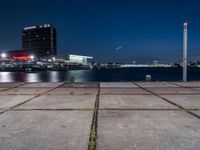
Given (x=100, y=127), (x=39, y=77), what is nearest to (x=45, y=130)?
(x=100, y=127)

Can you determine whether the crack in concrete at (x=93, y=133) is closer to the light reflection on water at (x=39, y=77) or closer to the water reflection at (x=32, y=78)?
the light reflection on water at (x=39, y=77)

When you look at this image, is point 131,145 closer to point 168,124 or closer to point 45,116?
point 168,124

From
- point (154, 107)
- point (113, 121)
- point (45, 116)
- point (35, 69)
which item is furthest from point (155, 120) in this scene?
point (35, 69)

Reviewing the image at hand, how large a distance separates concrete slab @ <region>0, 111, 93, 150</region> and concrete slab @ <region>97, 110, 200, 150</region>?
0.41m

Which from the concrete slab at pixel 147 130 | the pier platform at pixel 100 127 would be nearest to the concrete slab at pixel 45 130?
the pier platform at pixel 100 127

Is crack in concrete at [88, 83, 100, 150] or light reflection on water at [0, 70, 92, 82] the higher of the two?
crack in concrete at [88, 83, 100, 150]

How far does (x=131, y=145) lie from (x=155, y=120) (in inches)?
76.5

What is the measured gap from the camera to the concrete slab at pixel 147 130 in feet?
13.4

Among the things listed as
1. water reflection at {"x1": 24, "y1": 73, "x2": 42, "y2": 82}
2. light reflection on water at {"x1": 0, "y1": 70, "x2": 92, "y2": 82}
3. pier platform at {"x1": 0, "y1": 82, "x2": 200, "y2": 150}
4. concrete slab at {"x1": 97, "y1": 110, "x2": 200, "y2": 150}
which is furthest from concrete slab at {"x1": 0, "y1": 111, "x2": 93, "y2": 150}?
water reflection at {"x1": 24, "y1": 73, "x2": 42, "y2": 82}

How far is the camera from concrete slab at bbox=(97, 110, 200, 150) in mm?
4096

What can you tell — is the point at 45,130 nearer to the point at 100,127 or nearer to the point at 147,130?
the point at 100,127

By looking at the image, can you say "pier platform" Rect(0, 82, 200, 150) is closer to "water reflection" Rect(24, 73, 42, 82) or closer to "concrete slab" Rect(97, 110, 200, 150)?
"concrete slab" Rect(97, 110, 200, 150)

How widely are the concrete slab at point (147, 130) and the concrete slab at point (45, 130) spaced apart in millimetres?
413

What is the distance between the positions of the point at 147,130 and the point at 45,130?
2.25 metres
